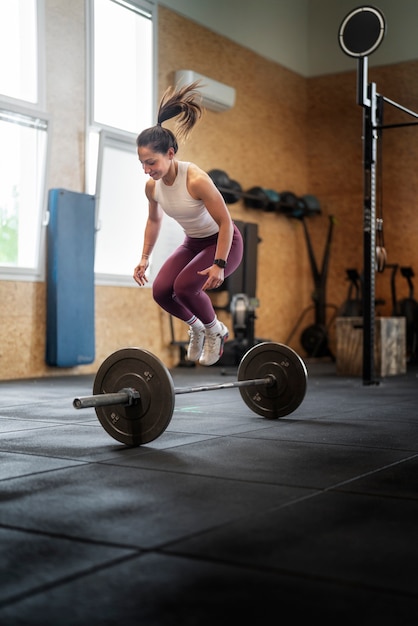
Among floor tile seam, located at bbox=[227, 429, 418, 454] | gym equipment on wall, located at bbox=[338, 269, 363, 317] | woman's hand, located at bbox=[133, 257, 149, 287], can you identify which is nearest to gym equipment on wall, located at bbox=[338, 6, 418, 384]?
woman's hand, located at bbox=[133, 257, 149, 287]

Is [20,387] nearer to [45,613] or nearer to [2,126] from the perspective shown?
[2,126]

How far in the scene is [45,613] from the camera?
1248mm

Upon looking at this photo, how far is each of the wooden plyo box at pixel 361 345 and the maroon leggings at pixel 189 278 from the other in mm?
3269

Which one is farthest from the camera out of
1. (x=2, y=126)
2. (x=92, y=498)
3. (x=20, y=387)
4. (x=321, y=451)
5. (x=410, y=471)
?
(x=2, y=126)

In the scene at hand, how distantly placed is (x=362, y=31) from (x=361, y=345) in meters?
2.62

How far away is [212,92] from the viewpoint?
27.0ft

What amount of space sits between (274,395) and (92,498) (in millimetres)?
1820

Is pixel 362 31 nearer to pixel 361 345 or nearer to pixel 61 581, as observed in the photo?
pixel 361 345

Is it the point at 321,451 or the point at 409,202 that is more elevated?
the point at 409,202

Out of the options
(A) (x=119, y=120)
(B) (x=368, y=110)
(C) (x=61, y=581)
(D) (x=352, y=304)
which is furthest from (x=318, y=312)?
(C) (x=61, y=581)

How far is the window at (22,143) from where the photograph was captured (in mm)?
6371

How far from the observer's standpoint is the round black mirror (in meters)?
5.49

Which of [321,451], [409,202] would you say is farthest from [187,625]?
[409,202]

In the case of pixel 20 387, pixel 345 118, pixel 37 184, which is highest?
pixel 345 118
